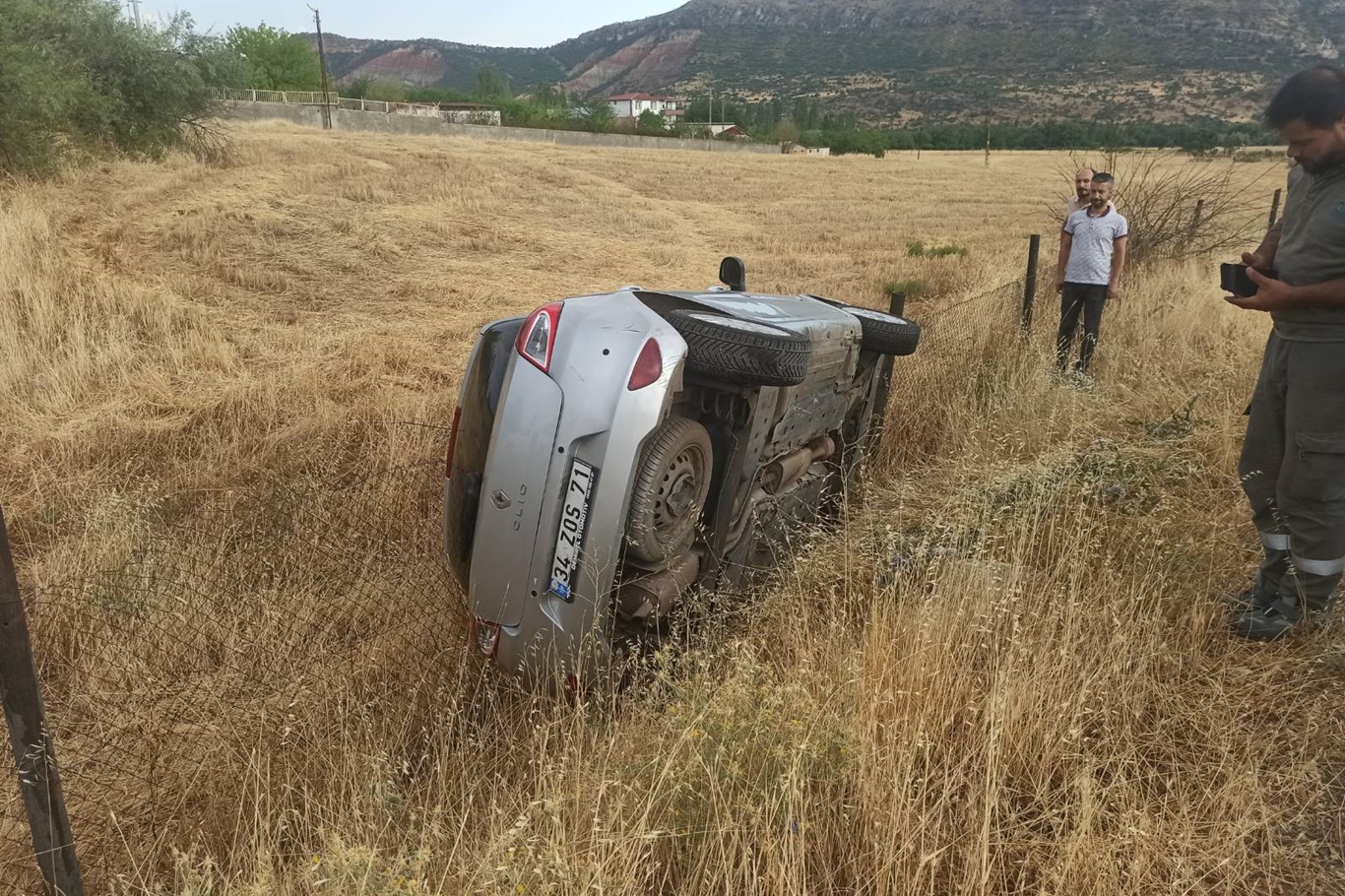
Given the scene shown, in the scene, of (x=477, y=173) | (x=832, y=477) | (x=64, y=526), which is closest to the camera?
(x=832, y=477)

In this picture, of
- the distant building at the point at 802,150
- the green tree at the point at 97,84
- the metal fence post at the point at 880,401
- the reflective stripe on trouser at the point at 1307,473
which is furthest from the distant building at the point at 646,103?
the reflective stripe on trouser at the point at 1307,473

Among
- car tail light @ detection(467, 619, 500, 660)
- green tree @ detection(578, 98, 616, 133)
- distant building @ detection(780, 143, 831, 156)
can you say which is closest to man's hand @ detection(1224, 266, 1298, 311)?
car tail light @ detection(467, 619, 500, 660)

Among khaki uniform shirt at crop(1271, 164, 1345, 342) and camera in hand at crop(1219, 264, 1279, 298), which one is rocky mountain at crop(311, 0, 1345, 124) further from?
khaki uniform shirt at crop(1271, 164, 1345, 342)

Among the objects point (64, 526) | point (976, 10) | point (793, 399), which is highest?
point (976, 10)

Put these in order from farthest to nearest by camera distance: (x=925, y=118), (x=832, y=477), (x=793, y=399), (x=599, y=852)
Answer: (x=925, y=118) < (x=832, y=477) < (x=793, y=399) < (x=599, y=852)

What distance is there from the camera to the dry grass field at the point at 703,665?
6.63 ft

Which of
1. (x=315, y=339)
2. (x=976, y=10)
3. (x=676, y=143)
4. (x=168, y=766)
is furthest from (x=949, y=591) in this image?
(x=976, y=10)

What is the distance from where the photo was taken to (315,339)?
858 centimetres

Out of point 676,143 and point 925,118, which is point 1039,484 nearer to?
point 676,143

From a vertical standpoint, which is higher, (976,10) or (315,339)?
(976,10)

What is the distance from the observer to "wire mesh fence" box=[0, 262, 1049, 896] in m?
2.51

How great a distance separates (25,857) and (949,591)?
286cm

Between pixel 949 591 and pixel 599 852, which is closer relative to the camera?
pixel 599 852

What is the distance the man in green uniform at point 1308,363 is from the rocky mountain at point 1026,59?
97193 mm
